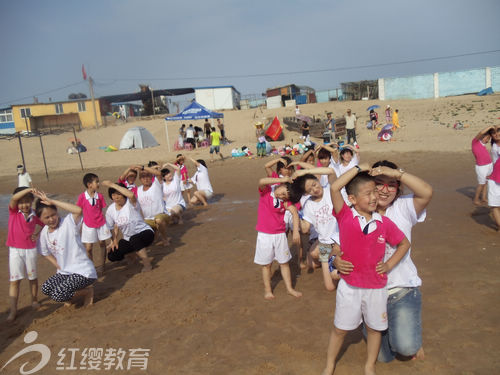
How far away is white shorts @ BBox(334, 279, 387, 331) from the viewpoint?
9.87 feet

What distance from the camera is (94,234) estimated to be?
21.6 feet

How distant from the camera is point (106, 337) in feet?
14.4

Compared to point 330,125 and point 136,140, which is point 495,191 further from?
point 136,140

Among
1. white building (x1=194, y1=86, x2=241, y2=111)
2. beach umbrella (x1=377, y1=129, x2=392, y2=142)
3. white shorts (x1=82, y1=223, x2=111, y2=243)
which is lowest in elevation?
white shorts (x1=82, y1=223, x2=111, y2=243)

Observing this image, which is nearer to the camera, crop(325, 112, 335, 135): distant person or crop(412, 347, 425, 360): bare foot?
crop(412, 347, 425, 360): bare foot

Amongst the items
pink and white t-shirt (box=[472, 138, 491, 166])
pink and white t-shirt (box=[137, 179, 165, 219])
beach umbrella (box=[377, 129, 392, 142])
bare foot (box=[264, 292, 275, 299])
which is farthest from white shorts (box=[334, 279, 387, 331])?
beach umbrella (box=[377, 129, 392, 142])

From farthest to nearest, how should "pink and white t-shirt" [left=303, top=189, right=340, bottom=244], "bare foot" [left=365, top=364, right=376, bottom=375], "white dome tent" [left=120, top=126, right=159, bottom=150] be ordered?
"white dome tent" [left=120, top=126, right=159, bottom=150], "pink and white t-shirt" [left=303, top=189, right=340, bottom=244], "bare foot" [left=365, top=364, right=376, bottom=375]

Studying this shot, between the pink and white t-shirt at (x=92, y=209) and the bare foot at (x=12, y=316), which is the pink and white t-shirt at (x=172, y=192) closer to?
the pink and white t-shirt at (x=92, y=209)

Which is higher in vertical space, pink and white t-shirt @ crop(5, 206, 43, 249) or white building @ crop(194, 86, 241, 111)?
white building @ crop(194, 86, 241, 111)

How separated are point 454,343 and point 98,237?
5701mm

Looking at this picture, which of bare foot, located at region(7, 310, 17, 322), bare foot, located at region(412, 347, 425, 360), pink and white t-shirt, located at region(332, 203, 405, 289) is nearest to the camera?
pink and white t-shirt, located at region(332, 203, 405, 289)

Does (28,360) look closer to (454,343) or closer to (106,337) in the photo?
(106,337)

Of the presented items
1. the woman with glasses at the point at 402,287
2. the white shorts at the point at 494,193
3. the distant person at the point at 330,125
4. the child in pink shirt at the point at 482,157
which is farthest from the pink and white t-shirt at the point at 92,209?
the distant person at the point at 330,125

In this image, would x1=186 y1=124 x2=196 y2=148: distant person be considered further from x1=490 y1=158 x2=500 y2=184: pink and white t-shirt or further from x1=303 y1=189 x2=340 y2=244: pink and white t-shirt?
x1=303 y1=189 x2=340 y2=244: pink and white t-shirt
